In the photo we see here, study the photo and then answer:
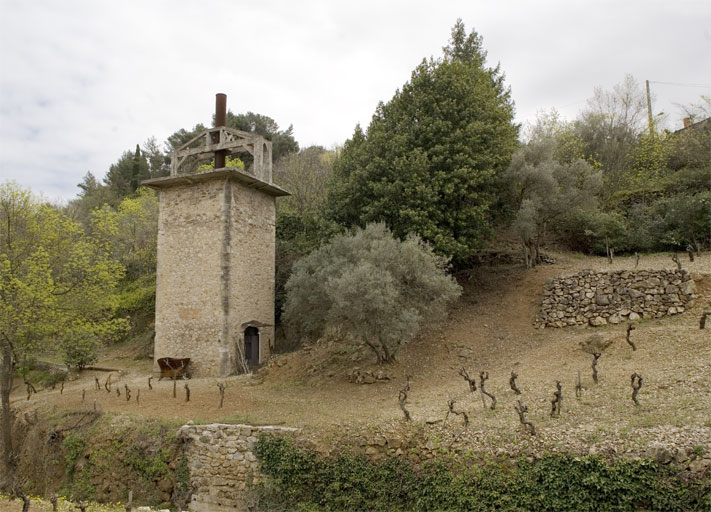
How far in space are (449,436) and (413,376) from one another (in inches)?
196

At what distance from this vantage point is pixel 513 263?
70.7ft

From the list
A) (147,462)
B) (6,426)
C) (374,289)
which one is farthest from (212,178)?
(147,462)

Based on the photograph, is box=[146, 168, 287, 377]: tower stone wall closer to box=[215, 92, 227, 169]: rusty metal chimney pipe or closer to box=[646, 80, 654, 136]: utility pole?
box=[215, 92, 227, 169]: rusty metal chimney pipe

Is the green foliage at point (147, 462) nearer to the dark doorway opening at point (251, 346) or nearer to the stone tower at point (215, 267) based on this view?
the stone tower at point (215, 267)

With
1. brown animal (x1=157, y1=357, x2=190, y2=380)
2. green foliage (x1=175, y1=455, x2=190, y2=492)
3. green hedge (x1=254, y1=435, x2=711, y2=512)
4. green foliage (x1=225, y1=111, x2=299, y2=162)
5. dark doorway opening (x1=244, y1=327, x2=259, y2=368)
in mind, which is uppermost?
green foliage (x1=225, y1=111, x2=299, y2=162)

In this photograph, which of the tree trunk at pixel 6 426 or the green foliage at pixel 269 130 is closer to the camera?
the tree trunk at pixel 6 426

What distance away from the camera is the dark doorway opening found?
18984mm

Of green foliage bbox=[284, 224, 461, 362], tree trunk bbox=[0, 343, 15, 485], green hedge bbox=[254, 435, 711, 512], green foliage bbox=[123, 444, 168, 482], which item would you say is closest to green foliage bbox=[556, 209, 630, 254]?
green foliage bbox=[284, 224, 461, 362]

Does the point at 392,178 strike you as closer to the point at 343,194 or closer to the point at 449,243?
the point at 343,194

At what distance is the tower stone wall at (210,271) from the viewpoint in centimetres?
1789

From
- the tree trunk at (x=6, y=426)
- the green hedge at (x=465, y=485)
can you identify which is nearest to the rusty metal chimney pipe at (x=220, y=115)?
the tree trunk at (x=6, y=426)

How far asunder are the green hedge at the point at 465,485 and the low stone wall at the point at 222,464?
361mm

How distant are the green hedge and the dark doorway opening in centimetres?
901

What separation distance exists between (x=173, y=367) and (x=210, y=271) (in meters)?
4.04
